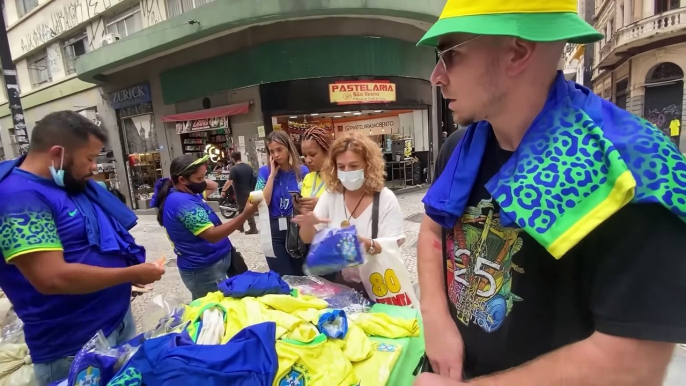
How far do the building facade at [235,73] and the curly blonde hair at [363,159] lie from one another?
675 cm

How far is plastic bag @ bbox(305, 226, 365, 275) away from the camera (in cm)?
190

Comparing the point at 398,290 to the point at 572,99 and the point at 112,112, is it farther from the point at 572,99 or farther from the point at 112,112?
the point at 112,112

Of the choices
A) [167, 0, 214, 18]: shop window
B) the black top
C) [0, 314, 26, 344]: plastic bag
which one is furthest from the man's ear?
[167, 0, 214, 18]: shop window

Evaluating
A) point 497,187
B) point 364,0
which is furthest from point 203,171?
point 364,0

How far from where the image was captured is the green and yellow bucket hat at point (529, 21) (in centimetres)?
72

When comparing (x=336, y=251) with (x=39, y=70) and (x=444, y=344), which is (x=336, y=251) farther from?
(x=39, y=70)

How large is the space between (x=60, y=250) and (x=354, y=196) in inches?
66.1

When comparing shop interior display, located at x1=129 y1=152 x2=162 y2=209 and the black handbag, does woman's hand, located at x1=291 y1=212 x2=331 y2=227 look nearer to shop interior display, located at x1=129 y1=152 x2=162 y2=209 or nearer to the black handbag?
the black handbag

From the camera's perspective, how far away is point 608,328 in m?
0.64

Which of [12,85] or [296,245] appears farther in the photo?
[12,85]

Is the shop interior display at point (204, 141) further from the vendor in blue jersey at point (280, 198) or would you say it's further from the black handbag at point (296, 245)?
the black handbag at point (296, 245)

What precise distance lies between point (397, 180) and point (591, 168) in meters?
11.4

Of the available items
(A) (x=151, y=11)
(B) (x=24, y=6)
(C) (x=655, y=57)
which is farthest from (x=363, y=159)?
(C) (x=655, y=57)

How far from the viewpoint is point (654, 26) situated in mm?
16828
